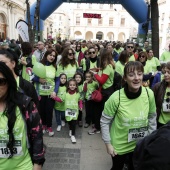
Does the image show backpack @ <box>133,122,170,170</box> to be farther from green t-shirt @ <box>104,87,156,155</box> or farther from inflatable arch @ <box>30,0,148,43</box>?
inflatable arch @ <box>30,0,148,43</box>

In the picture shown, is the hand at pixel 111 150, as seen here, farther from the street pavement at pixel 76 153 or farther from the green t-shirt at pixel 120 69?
the green t-shirt at pixel 120 69

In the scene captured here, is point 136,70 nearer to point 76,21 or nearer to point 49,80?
point 49,80

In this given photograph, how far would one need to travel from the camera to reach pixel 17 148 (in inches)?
62.9

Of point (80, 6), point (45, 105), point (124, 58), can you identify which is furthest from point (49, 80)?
point (80, 6)

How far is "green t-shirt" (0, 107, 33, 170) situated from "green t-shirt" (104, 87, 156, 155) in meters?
1.01

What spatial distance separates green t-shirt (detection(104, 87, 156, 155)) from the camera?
7.09ft

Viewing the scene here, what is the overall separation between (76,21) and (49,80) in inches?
2601

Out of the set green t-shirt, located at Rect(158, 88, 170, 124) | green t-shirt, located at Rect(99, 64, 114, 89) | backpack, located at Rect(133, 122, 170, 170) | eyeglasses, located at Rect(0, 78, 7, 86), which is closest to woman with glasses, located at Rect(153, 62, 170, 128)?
green t-shirt, located at Rect(158, 88, 170, 124)

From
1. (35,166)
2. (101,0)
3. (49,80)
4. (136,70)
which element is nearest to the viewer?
(35,166)

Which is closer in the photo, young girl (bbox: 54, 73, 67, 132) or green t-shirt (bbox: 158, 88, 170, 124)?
green t-shirt (bbox: 158, 88, 170, 124)

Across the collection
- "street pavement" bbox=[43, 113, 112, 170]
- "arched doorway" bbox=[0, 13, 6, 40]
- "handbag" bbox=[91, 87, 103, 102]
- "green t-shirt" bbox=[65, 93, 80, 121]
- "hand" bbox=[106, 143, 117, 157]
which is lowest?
"street pavement" bbox=[43, 113, 112, 170]

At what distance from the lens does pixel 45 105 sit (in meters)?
4.22

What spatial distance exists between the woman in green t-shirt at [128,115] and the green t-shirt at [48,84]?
2053 millimetres

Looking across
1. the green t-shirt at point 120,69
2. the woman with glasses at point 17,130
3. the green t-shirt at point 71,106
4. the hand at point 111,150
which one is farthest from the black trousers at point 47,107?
the woman with glasses at point 17,130
